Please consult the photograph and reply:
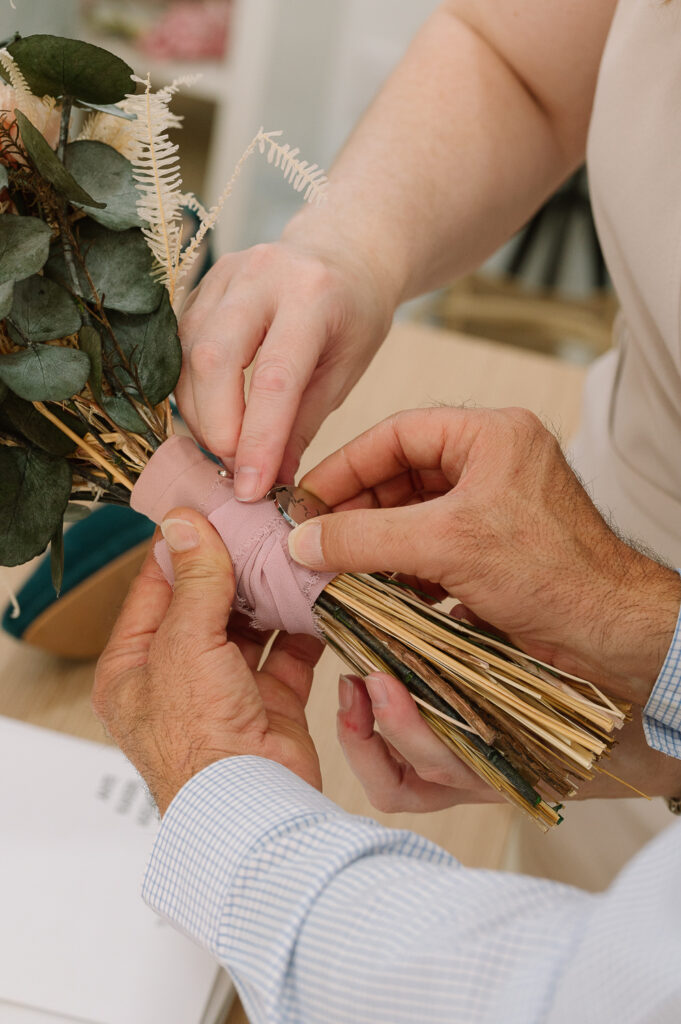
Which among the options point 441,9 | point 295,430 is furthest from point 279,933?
point 441,9

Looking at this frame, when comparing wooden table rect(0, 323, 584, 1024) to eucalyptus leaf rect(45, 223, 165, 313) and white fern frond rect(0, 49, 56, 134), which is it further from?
white fern frond rect(0, 49, 56, 134)

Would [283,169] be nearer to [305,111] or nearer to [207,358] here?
[207,358]

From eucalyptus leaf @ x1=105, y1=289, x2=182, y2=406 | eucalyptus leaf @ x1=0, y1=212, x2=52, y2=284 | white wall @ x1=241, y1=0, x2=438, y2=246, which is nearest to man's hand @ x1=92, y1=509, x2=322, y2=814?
eucalyptus leaf @ x1=105, y1=289, x2=182, y2=406

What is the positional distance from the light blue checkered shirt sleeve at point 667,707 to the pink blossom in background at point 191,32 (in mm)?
2274

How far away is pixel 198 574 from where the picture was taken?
2.18 feet

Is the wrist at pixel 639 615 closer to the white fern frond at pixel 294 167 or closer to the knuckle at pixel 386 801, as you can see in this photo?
the knuckle at pixel 386 801

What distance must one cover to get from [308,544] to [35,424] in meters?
0.23

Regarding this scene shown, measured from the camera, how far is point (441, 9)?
1.00 meters

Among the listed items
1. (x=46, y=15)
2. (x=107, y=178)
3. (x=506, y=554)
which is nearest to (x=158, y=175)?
(x=107, y=178)

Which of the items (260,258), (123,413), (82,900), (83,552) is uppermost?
(260,258)

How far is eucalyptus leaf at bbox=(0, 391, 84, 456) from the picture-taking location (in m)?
0.69

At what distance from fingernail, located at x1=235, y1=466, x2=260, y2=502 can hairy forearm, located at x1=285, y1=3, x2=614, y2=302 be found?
26cm

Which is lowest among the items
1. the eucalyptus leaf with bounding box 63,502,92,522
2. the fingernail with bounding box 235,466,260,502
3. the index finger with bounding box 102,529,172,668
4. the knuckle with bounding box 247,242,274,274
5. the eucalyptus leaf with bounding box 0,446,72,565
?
the index finger with bounding box 102,529,172,668

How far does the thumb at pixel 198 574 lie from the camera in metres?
0.64
